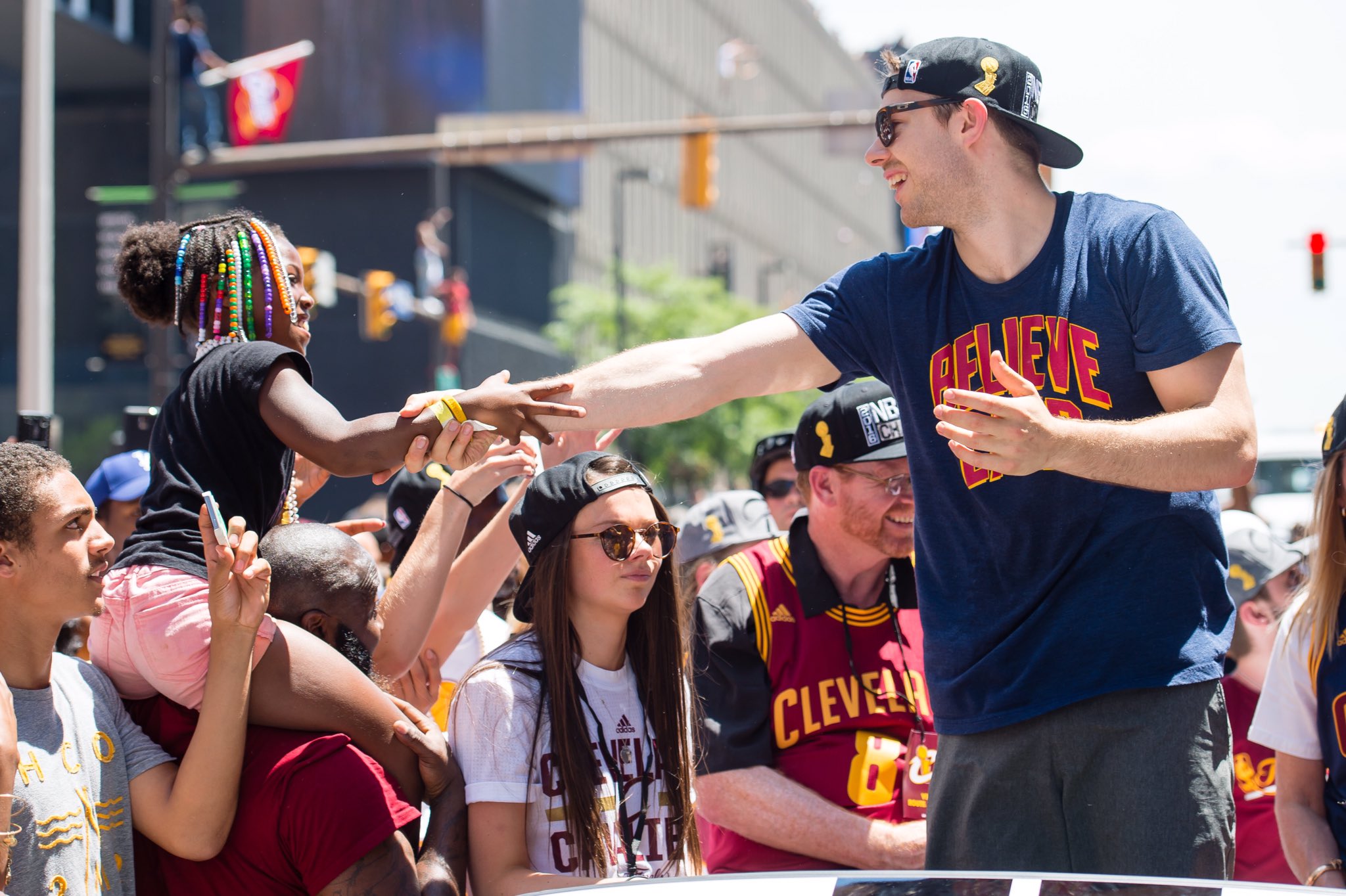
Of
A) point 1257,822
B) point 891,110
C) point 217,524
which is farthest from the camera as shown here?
point 1257,822

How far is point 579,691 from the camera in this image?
11.4 feet

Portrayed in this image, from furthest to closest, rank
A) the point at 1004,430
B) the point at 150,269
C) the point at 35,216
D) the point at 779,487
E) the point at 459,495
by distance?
the point at 35,216 → the point at 779,487 → the point at 459,495 → the point at 150,269 → the point at 1004,430

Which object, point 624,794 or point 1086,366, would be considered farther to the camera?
point 624,794

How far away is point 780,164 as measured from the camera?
77938 mm

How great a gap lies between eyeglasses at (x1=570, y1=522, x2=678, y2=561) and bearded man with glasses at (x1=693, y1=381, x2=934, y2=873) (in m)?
0.47

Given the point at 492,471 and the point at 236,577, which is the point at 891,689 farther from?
the point at 236,577

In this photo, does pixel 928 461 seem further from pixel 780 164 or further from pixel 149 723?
pixel 780 164

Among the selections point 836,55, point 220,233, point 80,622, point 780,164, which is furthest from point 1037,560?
point 836,55

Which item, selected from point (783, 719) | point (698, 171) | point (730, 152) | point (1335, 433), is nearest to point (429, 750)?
point (783, 719)

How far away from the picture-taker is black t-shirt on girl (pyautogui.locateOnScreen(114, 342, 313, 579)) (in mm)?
3164

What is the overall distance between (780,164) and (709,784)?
250 ft

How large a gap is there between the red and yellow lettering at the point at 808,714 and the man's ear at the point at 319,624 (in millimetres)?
1415

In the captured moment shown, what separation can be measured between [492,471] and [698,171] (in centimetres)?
1327

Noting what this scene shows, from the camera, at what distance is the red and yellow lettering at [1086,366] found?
9.48 ft
